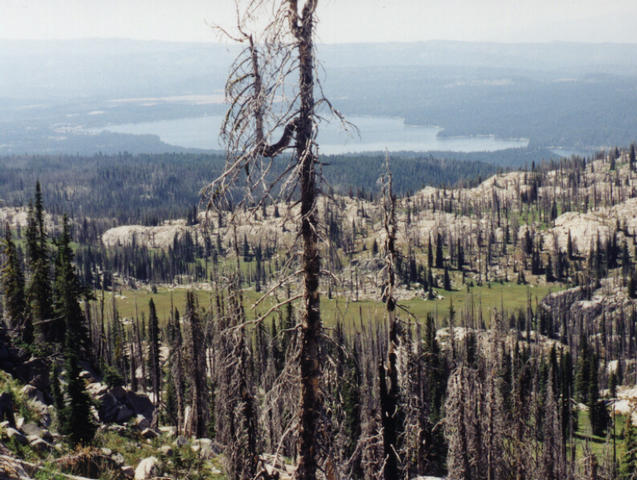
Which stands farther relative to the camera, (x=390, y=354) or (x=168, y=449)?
(x=168, y=449)

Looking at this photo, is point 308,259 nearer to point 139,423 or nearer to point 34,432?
point 34,432

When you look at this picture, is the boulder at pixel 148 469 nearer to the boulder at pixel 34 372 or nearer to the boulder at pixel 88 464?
the boulder at pixel 88 464

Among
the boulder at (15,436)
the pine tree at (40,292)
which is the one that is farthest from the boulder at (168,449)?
the pine tree at (40,292)

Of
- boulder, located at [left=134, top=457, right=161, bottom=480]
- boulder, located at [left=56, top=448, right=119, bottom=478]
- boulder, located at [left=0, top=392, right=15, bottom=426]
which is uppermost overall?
boulder, located at [left=0, top=392, right=15, bottom=426]

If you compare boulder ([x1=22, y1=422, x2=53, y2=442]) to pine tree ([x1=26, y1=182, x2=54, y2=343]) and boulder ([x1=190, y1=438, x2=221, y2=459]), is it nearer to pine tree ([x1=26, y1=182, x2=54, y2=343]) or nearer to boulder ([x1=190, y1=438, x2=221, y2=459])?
boulder ([x1=190, y1=438, x2=221, y2=459])

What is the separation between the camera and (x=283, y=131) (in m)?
13.3

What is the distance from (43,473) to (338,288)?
12.0m

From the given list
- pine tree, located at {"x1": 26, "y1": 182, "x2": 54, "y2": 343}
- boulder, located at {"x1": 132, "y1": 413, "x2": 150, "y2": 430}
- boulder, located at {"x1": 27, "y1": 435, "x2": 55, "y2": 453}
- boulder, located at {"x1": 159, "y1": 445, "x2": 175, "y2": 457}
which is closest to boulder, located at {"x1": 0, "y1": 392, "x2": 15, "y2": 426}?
boulder, located at {"x1": 27, "y1": 435, "x2": 55, "y2": 453}

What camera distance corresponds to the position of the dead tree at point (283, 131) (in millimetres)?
12734

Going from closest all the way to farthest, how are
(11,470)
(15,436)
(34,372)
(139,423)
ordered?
(11,470)
(15,436)
(34,372)
(139,423)

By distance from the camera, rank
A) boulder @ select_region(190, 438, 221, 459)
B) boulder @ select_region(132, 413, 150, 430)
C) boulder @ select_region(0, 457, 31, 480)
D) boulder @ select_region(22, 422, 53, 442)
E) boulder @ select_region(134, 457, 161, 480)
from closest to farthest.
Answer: boulder @ select_region(0, 457, 31, 480) < boulder @ select_region(134, 457, 161, 480) < boulder @ select_region(22, 422, 53, 442) < boulder @ select_region(190, 438, 221, 459) < boulder @ select_region(132, 413, 150, 430)

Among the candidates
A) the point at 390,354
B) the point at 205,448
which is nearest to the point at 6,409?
the point at 390,354

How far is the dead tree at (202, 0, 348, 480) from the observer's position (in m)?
12.7

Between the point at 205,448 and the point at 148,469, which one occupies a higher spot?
the point at 148,469
